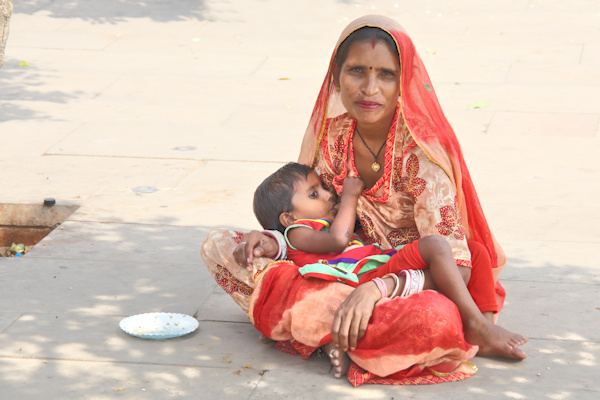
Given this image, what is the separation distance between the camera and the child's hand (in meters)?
4.03

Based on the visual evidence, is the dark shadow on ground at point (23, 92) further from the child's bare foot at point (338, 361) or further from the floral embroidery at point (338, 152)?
the child's bare foot at point (338, 361)

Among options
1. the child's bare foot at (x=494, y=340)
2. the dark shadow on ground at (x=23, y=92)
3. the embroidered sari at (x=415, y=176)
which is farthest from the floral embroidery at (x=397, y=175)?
the dark shadow on ground at (x=23, y=92)

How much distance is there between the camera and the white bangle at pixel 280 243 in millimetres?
3906

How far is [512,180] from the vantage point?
250 inches

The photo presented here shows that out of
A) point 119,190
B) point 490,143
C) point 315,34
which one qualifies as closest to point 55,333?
point 119,190

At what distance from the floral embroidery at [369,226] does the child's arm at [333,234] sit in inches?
2.8

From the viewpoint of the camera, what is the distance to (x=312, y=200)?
13.3ft

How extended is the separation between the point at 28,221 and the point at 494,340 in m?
3.41

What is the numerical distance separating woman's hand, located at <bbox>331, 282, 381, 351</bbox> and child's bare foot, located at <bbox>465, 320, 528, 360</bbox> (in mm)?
437

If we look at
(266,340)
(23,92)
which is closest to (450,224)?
(266,340)

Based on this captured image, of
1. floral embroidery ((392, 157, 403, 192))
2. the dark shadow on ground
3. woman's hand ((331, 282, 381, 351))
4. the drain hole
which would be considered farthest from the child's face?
the dark shadow on ground

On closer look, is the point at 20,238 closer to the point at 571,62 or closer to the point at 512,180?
the point at 512,180

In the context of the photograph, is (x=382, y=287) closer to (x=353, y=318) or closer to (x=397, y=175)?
(x=353, y=318)

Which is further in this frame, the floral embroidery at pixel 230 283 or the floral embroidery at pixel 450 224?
the floral embroidery at pixel 230 283
